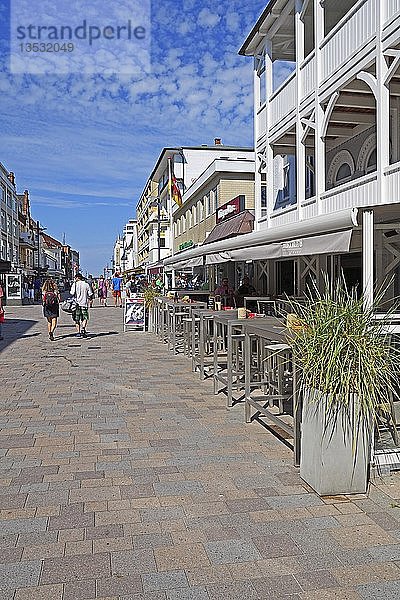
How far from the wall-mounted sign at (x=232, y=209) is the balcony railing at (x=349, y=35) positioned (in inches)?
427

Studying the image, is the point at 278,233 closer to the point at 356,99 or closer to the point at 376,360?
the point at 356,99

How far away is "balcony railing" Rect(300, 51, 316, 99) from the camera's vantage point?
44.8 ft

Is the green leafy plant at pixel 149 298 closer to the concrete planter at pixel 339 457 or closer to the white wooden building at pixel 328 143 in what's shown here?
the white wooden building at pixel 328 143

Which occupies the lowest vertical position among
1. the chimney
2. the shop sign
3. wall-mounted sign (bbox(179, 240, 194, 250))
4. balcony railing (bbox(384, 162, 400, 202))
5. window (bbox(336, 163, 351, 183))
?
the shop sign

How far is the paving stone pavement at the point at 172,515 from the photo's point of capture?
3512 mm

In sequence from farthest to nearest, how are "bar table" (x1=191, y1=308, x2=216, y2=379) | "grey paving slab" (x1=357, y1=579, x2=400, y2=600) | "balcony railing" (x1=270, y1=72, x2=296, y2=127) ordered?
"balcony railing" (x1=270, y1=72, x2=296, y2=127) < "bar table" (x1=191, y1=308, x2=216, y2=379) < "grey paving slab" (x1=357, y1=579, x2=400, y2=600)

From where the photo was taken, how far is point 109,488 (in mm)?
5086

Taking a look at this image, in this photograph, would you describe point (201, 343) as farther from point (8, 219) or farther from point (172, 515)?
point (8, 219)

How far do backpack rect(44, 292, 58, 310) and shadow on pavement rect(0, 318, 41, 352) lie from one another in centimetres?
149

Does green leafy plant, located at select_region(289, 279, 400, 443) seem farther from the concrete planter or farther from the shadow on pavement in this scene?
the shadow on pavement

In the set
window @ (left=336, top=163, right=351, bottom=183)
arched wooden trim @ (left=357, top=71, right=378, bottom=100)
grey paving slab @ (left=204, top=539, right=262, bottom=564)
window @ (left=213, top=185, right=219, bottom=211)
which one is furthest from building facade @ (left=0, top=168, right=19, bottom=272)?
grey paving slab @ (left=204, top=539, right=262, bottom=564)

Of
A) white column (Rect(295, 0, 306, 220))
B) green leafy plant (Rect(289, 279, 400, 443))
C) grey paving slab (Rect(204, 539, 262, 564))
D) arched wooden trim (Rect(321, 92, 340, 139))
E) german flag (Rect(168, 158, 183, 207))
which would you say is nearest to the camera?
grey paving slab (Rect(204, 539, 262, 564))

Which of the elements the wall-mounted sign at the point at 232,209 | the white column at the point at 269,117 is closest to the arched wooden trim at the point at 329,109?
the white column at the point at 269,117

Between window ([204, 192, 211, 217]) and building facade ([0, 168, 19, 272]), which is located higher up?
building facade ([0, 168, 19, 272])
